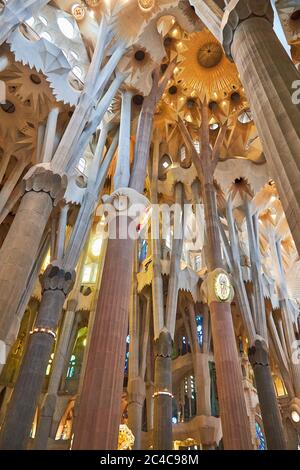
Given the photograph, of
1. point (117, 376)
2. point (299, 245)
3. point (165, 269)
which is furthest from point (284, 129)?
point (165, 269)

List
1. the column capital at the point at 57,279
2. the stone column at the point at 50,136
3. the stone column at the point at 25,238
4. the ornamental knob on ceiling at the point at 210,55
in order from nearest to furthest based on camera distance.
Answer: the stone column at the point at 25,238 → the stone column at the point at 50,136 → the column capital at the point at 57,279 → the ornamental knob on ceiling at the point at 210,55

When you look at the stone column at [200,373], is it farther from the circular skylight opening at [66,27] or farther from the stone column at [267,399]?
the circular skylight opening at [66,27]

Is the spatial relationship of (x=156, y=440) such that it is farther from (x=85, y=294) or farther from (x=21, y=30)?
(x=21, y=30)

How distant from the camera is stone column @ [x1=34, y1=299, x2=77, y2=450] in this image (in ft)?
41.3

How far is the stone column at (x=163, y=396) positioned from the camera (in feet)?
37.1

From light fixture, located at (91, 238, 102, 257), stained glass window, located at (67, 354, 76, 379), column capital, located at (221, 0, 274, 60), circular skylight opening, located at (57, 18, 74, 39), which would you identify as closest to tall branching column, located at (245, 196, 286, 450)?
light fixture, located at (91, 238, 102, 257)

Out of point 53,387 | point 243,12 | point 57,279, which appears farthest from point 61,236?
point 243,12

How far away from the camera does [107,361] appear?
6523 millimetres

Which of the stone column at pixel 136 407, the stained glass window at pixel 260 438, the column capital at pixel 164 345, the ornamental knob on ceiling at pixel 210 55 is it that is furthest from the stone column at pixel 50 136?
the stained glass window at pixel 260 438

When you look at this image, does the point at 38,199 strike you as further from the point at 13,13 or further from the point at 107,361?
the point at 13,13

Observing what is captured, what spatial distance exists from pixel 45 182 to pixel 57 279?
3.63 m

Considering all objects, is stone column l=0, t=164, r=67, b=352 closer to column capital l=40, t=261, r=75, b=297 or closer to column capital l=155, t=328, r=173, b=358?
column capital l=40, t=261, r=75, b=297

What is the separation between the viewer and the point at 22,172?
537 inches

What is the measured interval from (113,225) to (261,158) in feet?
40.5
